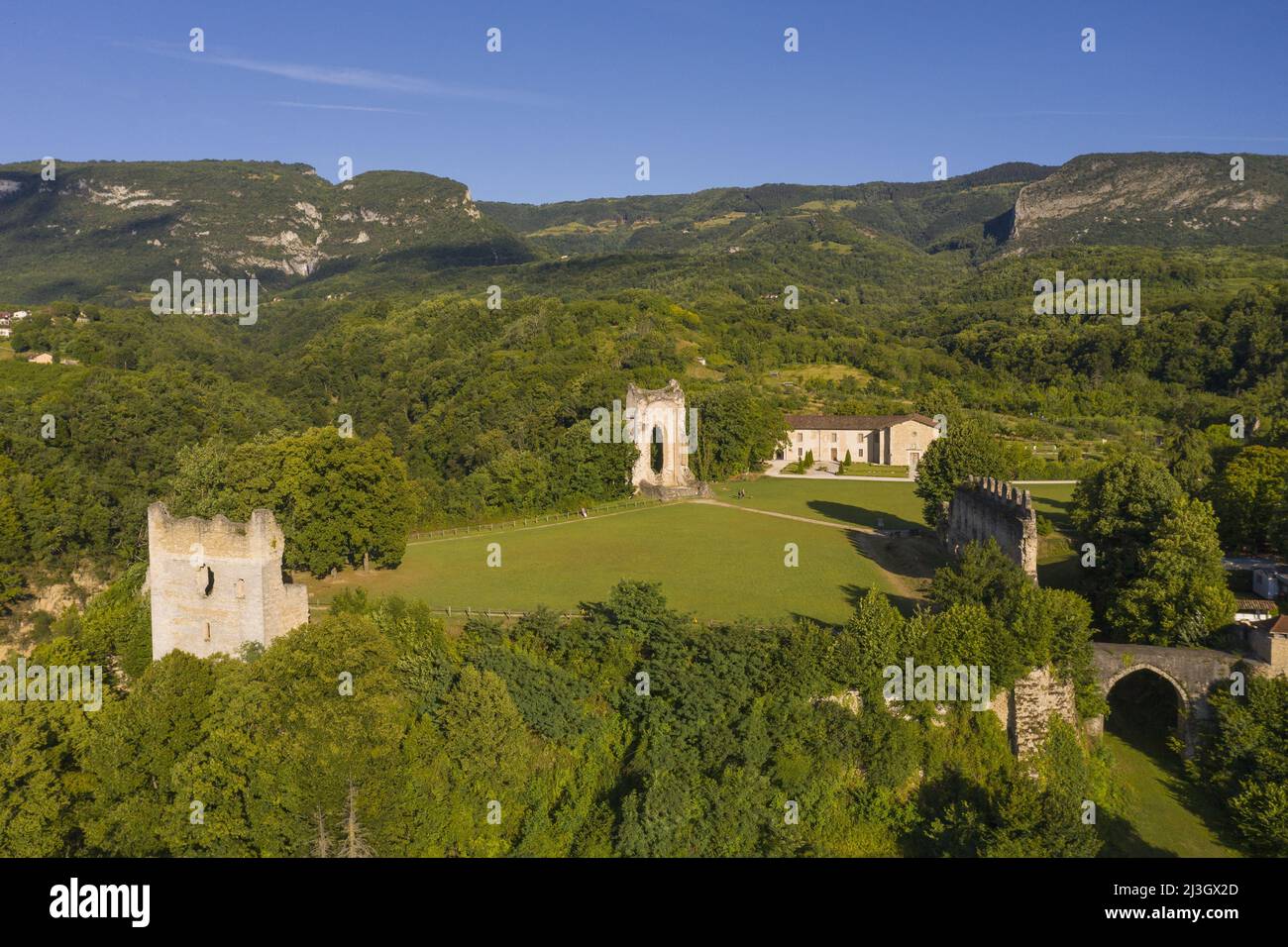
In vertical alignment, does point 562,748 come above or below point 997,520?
below

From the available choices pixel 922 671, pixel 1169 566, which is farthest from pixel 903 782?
pixel 1169 566

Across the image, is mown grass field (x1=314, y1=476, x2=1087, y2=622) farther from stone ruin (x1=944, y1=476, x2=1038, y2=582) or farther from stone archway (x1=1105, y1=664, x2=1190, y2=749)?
stone archway (x1=1105, y1=664, x2=1190, y2=749)

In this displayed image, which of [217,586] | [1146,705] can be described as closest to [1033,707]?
[1146,705]

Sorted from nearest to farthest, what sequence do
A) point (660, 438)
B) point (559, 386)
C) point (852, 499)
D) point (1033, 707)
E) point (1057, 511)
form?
point (1033, 707) → point (1057, 511) → point (852, 499) → point (660, 438) → point (559, 386)

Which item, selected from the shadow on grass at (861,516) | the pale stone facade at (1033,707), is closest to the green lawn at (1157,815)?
the pale stone facade at (1033,707)

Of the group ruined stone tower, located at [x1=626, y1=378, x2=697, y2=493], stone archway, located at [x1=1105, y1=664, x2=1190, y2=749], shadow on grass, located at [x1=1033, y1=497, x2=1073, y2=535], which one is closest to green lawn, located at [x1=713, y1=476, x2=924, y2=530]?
ruined stone tower, located at [x1=626, y1=378, x2=697, y2=493]

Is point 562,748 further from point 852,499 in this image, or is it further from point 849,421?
point 849,421

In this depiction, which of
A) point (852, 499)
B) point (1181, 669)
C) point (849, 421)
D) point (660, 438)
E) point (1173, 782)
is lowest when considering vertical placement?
point (1173, 782)
